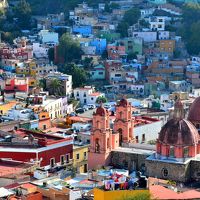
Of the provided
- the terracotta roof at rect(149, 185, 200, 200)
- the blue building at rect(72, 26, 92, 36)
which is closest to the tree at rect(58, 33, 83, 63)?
the blue building at rect(72, 26, 92, 36)

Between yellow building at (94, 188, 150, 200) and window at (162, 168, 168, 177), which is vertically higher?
yellow building at (94, 188, 150, 200)

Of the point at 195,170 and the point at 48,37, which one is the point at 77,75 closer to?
the point at 48,37

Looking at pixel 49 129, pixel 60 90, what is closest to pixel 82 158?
pixel 49 129

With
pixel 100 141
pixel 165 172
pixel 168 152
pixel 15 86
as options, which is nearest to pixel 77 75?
pixel 15 86

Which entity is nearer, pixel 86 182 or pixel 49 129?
pixel 86 182

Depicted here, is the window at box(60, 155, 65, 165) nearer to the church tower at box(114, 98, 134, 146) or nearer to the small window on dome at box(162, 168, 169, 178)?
the church tower at box(114, 98, 134, 146)

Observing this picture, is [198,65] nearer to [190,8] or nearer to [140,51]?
[140,51]
